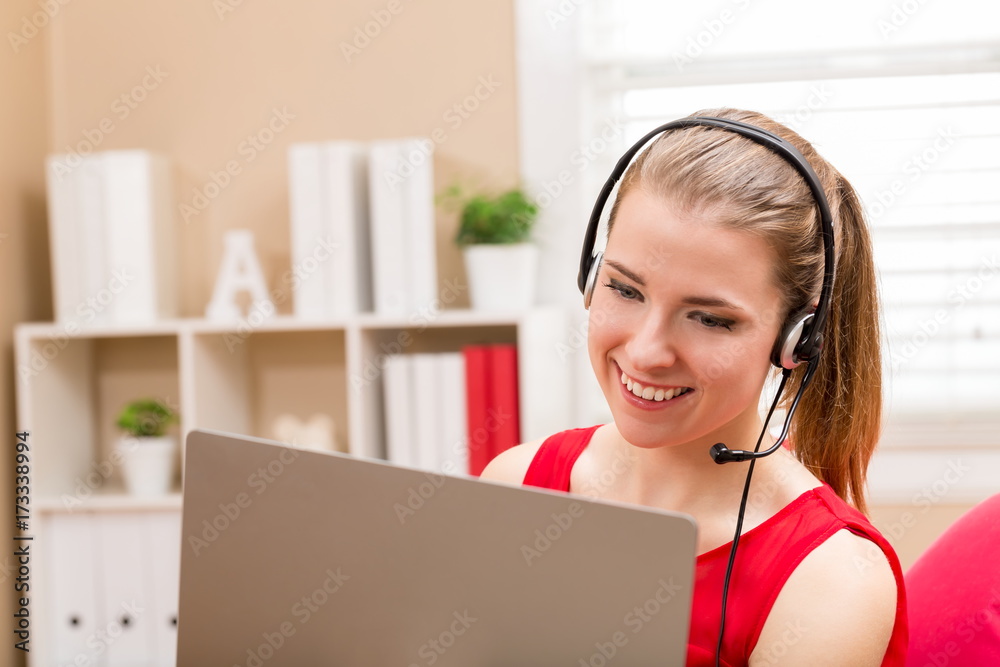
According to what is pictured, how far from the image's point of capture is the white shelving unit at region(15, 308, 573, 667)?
1994 millimetres

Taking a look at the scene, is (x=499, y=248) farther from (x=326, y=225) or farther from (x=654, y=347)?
(x=654, y=347)

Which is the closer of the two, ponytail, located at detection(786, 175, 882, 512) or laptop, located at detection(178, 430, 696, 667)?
laptop, located at detection(178, 430, 696, 667)

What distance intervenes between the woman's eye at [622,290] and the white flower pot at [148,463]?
4.86ft

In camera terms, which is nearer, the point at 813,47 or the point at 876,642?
the point at 876,642

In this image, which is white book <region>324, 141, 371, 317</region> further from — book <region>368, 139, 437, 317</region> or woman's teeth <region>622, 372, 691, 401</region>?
woman's teeth <region>622, 372, 691, 401</region>

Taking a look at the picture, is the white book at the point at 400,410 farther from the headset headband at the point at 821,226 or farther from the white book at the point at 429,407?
the headset headband at the point at 821,226

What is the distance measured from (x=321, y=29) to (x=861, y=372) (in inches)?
65.2

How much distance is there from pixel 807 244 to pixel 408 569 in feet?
1.83

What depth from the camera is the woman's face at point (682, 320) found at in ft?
2.83

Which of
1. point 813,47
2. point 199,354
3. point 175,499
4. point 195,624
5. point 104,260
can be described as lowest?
point 175,499

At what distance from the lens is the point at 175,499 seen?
2.01 m

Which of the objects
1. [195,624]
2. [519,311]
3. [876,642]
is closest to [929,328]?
[519,311]

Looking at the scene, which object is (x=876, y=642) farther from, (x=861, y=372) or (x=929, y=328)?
(x=929, y=328)

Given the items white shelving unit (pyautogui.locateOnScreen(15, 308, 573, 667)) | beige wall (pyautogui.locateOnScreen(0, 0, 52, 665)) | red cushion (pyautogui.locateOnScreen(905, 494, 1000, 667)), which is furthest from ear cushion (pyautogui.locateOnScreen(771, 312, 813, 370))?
beige wall (pyautogui.locateOnScreen(0, 0, 52, 665))
